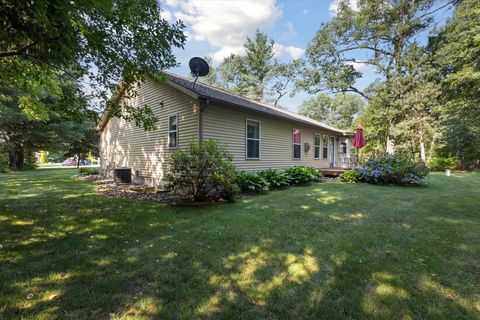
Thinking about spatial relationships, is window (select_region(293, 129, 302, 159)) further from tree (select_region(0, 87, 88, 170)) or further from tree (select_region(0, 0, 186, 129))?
tree (select_region(0, 87, 88, 170))

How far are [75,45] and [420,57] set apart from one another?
841 inches

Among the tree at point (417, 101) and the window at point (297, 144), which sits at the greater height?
the tree at point (417, 101)

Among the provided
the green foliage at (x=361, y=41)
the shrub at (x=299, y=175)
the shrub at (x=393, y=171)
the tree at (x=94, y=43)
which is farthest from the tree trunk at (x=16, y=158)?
the shrub at (x=393, y=171)

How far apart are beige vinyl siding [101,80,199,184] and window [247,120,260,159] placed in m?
2.44

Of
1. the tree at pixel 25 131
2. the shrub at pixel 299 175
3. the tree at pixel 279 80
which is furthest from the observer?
the tree at pixel 279 80

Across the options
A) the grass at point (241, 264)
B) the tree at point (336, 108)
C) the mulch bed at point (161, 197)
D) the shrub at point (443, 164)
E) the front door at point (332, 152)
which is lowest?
the grass at point (241, 264)

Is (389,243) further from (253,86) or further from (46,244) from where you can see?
(253,86)

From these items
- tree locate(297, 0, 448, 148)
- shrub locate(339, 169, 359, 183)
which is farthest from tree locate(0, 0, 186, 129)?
tree locate(297, 0, 448, 148)

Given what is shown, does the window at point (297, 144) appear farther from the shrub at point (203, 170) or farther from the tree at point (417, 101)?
the tree at point (417, 101)

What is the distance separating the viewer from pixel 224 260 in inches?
112

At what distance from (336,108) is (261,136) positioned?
34551 mm

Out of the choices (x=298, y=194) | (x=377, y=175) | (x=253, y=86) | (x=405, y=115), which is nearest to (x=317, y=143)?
(x=377, y=175)

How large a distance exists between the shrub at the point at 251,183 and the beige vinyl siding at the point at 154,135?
82.8 inches

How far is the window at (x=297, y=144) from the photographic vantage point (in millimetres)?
12016
